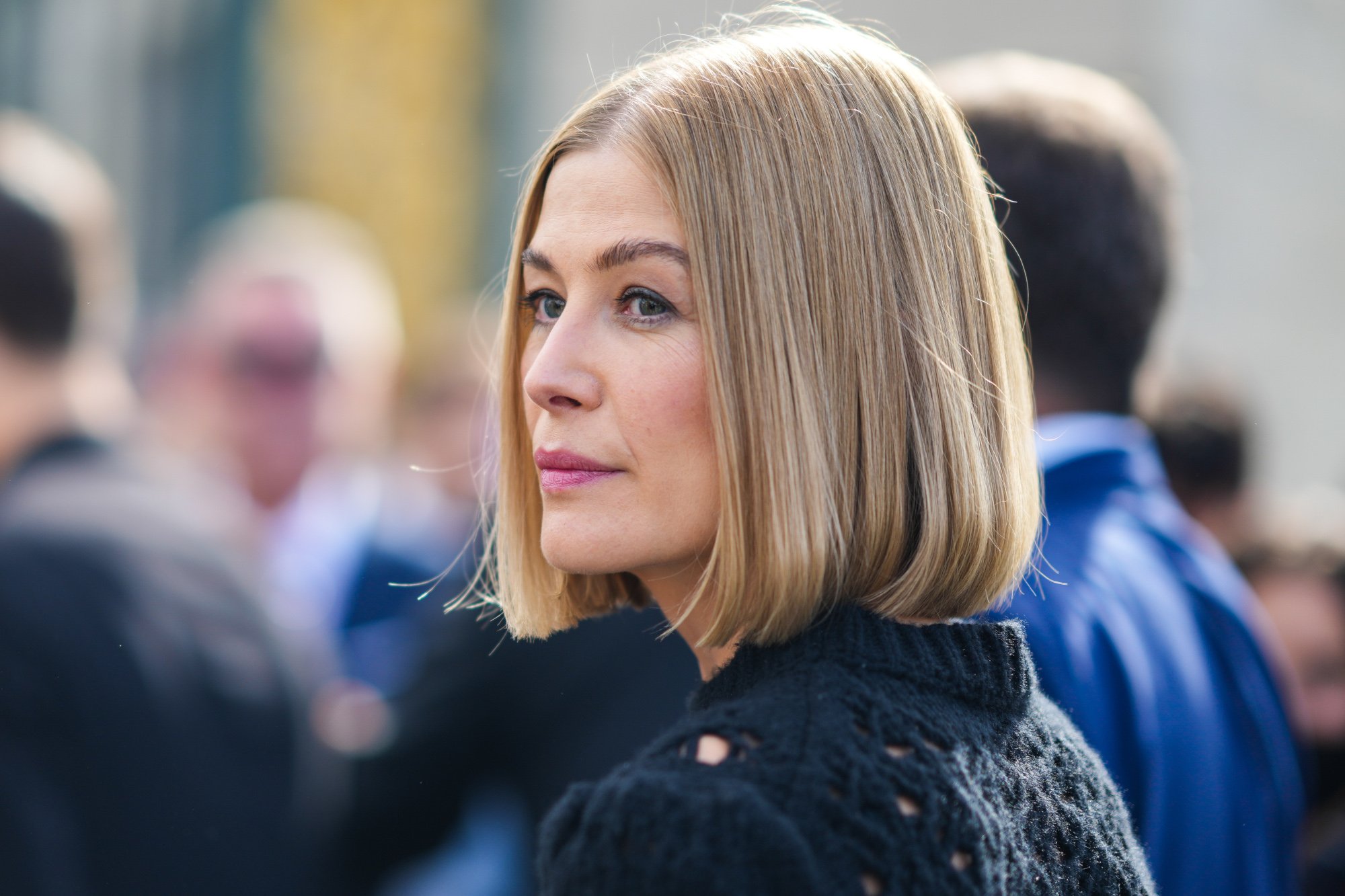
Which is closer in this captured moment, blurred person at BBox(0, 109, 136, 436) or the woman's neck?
the woman's neck

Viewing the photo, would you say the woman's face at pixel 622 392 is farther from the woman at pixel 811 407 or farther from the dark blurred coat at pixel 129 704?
the dark blurred coat at pixel 129 704

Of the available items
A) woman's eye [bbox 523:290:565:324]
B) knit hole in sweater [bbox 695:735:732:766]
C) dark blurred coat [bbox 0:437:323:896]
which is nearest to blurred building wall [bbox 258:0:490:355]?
dark blurred coat [bbox 0:437:323:896]

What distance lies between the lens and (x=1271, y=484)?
21.0 feet

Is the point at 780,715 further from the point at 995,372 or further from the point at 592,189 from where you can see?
the point at 592,189

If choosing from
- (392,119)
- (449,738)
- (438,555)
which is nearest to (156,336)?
(392,119)

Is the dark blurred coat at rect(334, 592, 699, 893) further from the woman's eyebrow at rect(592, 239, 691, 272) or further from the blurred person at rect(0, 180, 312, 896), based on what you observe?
the woman's eyebrow at rect(592, 239, 691, 272)

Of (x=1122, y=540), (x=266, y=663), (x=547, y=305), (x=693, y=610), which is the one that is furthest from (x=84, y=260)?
(x=1122, y=540)

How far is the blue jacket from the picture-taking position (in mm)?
1938

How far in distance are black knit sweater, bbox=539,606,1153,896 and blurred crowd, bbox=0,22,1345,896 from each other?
83cm

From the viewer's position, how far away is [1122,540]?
7.17 feet

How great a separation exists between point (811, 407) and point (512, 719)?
1906 mm

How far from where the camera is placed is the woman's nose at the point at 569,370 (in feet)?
5.45

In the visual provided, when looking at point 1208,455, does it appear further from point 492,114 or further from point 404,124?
point 404,124

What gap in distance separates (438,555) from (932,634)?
3504 mm
